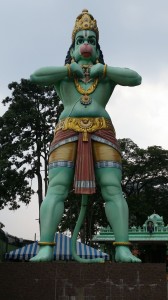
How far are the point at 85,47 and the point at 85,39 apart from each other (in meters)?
0.21

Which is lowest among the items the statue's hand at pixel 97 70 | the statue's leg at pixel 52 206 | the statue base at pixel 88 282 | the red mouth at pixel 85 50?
the statue base at pixel 88 282

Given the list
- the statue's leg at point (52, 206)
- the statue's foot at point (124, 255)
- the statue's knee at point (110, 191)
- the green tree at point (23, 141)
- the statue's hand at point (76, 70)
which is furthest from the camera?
the green tree at point (23, 141)

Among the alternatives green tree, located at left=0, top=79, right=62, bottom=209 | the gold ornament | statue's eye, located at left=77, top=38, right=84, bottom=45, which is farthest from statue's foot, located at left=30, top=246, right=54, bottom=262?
green tree, located at left=0, top=79, right=62, bottom=209

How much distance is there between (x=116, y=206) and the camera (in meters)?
5.65

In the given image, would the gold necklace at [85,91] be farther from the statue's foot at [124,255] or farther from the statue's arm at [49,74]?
the statue's foot at [124,255]

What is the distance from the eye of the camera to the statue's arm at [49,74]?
6102 millimetres

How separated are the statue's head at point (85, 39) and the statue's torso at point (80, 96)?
470 mm

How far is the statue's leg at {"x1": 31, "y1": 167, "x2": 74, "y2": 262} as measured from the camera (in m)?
5.50

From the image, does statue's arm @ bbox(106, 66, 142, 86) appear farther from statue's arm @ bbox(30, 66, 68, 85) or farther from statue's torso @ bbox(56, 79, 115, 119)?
statue's arm @ bbox(30, 66, 68, 85)

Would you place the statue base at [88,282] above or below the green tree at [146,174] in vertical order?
below

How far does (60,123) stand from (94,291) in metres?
2.57

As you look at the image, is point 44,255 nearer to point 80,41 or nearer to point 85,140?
point 85,140

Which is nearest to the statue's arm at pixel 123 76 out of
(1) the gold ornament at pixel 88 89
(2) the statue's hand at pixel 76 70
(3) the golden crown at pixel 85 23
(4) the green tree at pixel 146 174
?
(1) the gold ornament at pixel 88 89

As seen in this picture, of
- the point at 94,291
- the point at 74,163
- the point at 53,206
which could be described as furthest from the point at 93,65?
the point at 94,291
